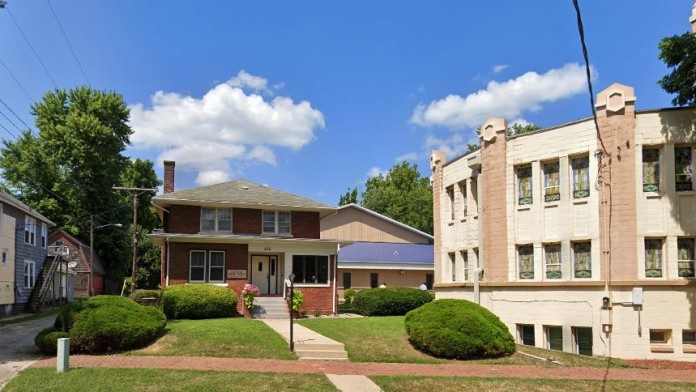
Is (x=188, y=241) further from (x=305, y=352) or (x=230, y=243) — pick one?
(x=305, y=352)

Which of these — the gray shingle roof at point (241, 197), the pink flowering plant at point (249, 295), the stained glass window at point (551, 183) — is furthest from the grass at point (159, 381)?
the gray shingle roof at point (241, 197)

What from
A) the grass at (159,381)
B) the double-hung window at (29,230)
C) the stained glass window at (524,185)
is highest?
the stained glass window at (524,185)

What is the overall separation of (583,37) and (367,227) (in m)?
40.3

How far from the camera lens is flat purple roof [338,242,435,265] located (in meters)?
42.9

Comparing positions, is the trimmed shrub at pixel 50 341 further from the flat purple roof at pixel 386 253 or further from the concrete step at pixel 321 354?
the flat purple roof at pixel 386 253

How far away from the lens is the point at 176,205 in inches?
1091

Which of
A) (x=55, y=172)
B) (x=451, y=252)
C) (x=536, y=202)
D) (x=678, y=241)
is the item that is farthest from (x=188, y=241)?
(x=55, y=172)

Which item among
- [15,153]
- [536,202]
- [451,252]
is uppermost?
[15,153]

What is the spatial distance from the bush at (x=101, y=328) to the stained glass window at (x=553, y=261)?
12.5 m

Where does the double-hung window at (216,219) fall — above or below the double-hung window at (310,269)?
above

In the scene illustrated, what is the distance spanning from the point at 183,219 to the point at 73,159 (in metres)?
25.7

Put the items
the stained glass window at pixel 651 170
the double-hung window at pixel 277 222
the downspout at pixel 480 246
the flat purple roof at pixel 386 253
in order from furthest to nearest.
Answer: the flat purple roof at pixel 386 253
the double-hung window at pixel 277 222
the downspout at pixel 480 246
the stained glass window at pixel 651 170

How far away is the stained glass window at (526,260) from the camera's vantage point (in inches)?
794

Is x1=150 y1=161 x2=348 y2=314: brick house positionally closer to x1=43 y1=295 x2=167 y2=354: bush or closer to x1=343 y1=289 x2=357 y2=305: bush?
x1=343 y1=289 x2=357 y2=305: bush
